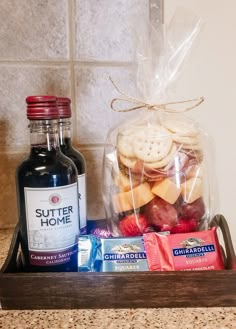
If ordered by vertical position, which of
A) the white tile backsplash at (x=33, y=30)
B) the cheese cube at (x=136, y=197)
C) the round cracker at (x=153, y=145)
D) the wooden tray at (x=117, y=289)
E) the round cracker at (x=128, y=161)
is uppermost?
the white tile backsplash at (x=33, y=30)

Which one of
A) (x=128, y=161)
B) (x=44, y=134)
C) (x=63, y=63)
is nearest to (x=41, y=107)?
(x=44, y=134)

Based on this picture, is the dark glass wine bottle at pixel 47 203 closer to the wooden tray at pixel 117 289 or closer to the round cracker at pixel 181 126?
the wooden tray at pixel 117 289

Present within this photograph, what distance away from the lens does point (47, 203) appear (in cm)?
45

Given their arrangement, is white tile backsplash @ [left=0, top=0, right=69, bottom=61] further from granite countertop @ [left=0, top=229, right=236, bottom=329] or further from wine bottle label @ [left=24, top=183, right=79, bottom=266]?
granite countertop @ [left=0, top=229, right=236, bottom=329]

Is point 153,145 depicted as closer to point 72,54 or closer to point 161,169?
point 161,169

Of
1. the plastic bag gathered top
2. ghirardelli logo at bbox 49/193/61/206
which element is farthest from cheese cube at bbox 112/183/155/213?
ghirardelli logo at bbox 49/193/61/206

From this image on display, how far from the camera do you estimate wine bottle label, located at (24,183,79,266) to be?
0.45 metres

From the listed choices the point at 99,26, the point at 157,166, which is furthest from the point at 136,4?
the point at 157,166

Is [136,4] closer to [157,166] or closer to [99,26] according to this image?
[99,26]

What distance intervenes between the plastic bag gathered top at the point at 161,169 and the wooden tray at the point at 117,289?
104 mm

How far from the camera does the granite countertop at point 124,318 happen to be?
0.40 metres

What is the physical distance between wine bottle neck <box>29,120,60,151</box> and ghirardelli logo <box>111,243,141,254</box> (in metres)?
0.16

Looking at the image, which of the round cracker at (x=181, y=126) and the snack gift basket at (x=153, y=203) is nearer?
the snack gift basket at (x=153, y=203)

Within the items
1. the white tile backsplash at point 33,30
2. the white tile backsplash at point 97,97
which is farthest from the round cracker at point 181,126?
the white tile backsplash at point 33,30
